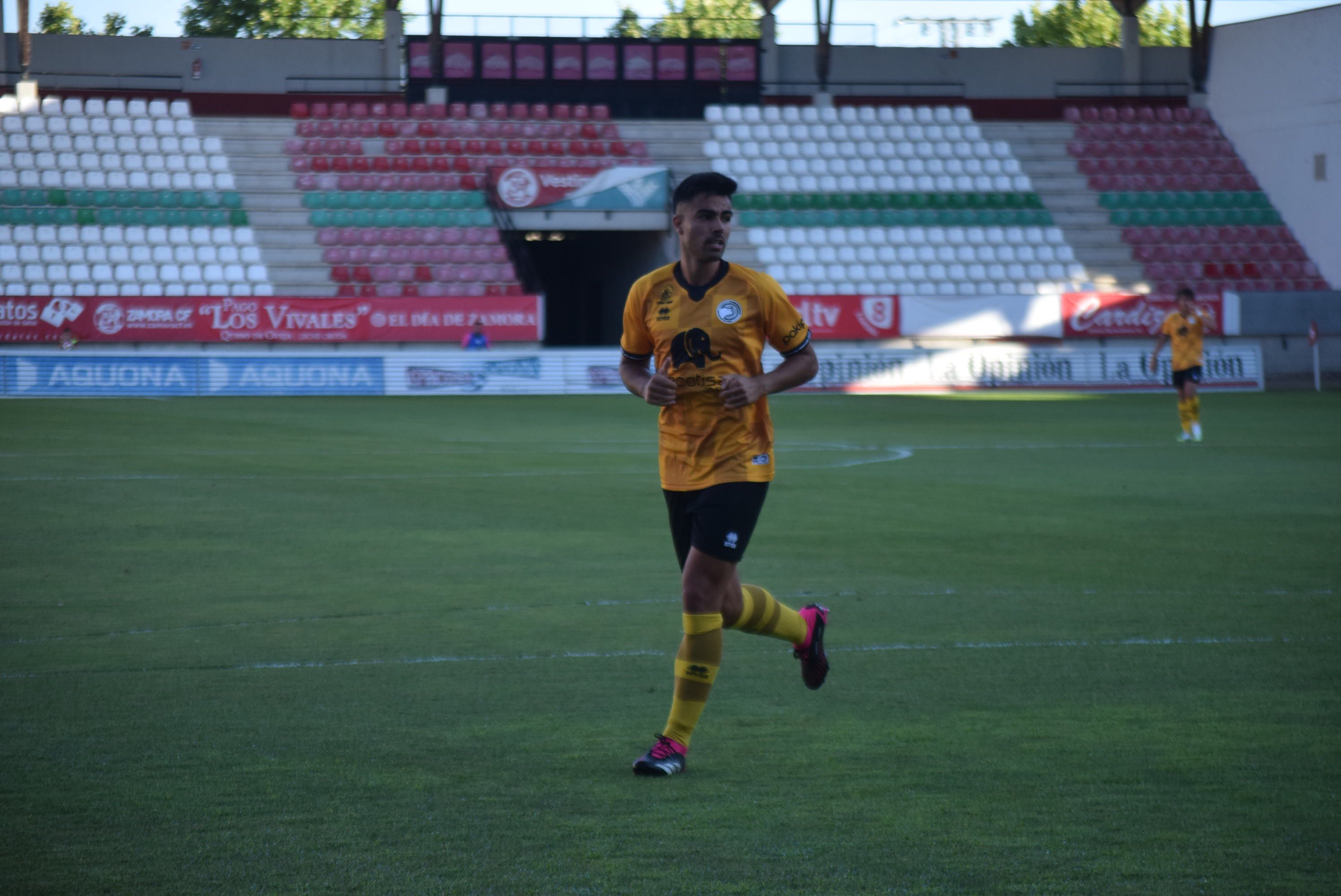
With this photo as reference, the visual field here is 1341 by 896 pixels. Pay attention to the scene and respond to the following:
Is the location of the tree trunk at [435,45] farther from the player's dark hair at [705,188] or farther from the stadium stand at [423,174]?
the player's dark hair at [705,188]

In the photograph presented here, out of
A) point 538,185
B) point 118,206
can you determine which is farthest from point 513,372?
point 118,206

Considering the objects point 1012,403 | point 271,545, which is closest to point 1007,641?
point 271,545

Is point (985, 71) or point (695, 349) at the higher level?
point (985, 71)

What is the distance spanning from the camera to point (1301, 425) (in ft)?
73.3

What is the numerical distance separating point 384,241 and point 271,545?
28611mm

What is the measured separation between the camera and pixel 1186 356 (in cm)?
1930

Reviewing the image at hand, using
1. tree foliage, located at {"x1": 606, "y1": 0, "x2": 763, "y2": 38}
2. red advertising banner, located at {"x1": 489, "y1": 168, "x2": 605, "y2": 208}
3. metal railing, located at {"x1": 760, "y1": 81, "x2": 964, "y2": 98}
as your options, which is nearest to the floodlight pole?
metal railing, located at {"x1": 760, "y1": 81, "x2": 964, "y2": 98}

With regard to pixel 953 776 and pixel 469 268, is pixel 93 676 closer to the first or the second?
pixel 953 776

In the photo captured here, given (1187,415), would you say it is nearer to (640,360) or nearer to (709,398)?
(640,360)

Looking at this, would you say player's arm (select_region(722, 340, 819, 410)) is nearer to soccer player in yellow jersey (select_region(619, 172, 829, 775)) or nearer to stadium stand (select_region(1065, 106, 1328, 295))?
soccer player in yellow jersey (select_region(619, 172, 829, 775))

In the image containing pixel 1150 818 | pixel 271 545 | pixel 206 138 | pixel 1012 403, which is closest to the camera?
pixel 1150 818

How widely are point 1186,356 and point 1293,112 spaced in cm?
2554

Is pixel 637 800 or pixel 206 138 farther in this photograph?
pixel 206 138

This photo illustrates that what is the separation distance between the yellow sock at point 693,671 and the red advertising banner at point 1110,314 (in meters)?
33.6
